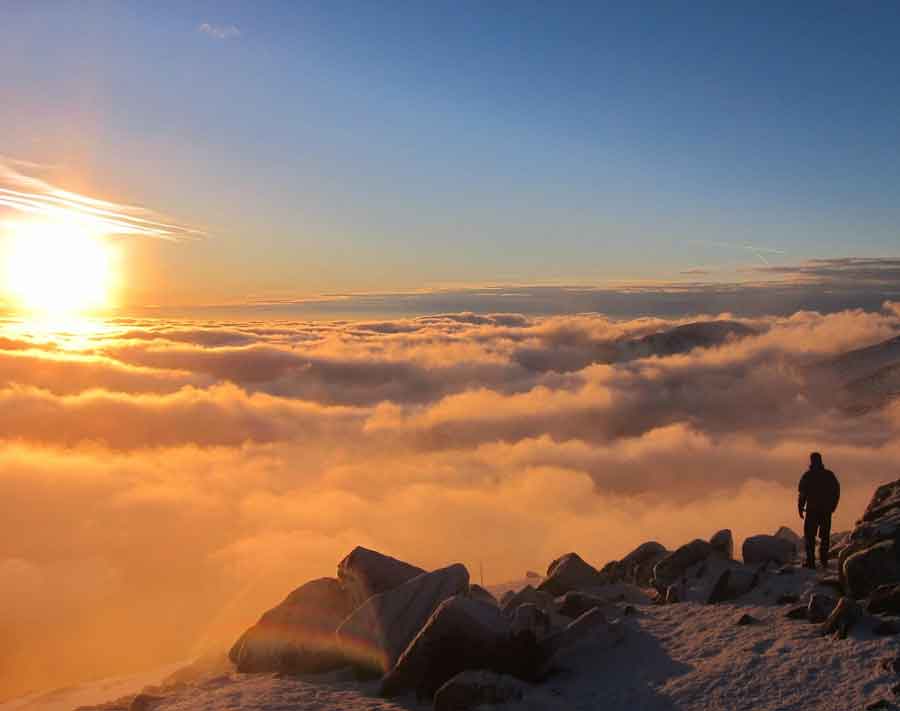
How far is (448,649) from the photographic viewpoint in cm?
1491

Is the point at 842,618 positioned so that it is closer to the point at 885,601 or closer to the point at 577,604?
the point at 885,601

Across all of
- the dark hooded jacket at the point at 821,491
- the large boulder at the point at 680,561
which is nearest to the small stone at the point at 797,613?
the dark hooded jacket at the point at 821,491

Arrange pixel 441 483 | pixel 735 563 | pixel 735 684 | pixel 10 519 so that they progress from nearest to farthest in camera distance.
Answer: pixel 735 684
pixel 735 563
pixel 10 519
pixel 441 483

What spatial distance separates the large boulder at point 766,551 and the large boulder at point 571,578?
4079 mm

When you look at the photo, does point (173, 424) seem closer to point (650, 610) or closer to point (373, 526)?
point (373, 526)

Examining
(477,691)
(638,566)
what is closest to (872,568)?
(477,691)

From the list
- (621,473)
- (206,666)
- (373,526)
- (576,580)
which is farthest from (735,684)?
(621,473)

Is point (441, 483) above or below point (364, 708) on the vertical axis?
below

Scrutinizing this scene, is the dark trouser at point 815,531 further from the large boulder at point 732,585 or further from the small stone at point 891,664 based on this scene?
the small stone at point 891,664

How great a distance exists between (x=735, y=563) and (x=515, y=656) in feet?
24.3

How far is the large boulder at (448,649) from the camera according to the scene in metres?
14.8

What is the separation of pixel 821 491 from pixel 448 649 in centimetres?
886

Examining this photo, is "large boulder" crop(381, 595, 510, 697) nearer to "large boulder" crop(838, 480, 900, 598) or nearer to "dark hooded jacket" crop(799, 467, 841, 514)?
"large boulder" crop(838, 480, 900, 598)

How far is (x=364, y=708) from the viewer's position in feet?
A: 48.1
